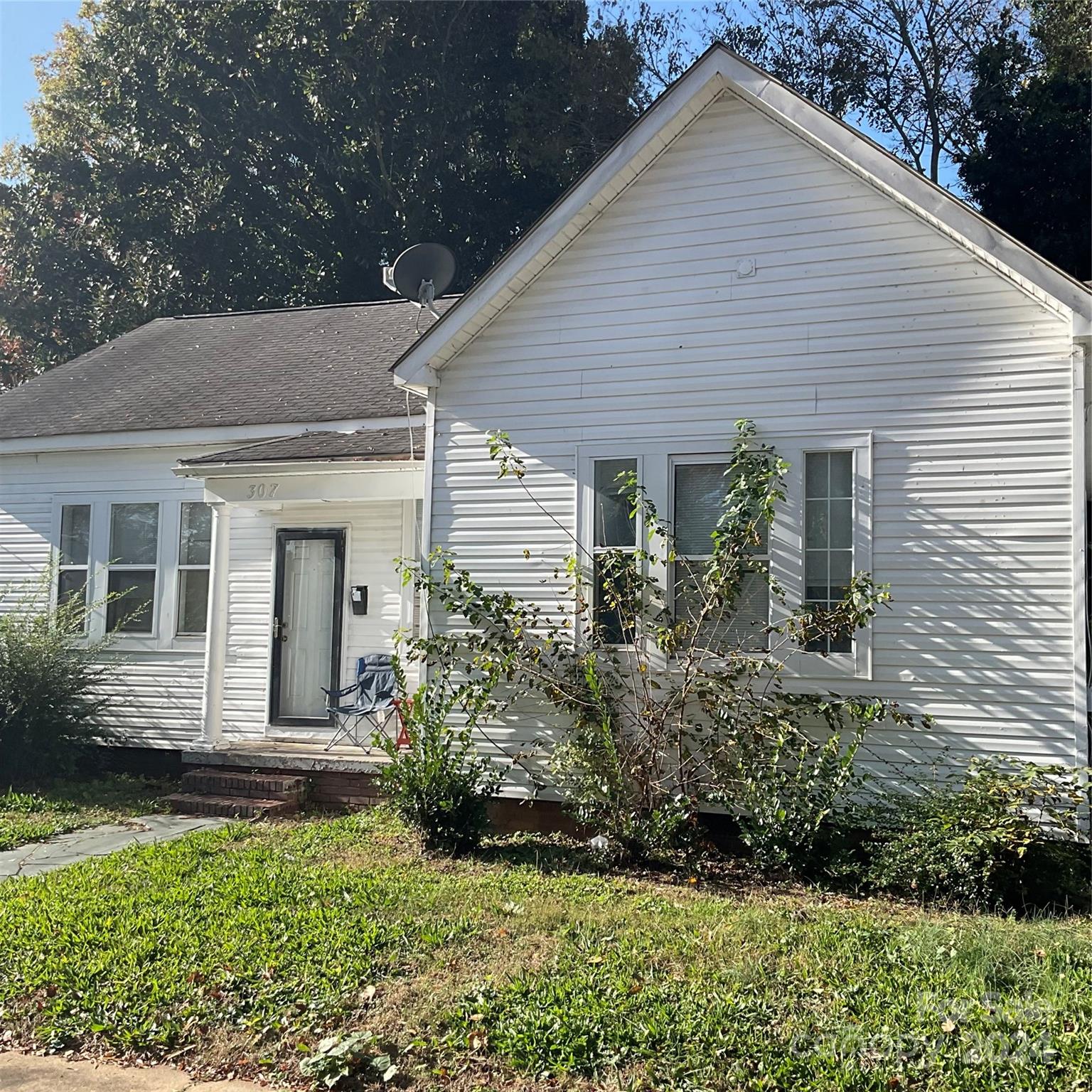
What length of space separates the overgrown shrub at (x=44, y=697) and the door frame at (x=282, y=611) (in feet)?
7.06

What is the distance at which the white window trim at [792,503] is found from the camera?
8.22 m

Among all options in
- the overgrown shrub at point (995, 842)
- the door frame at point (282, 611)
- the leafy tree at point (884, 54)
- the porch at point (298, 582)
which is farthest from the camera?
the leafy tree at point (884, 54)

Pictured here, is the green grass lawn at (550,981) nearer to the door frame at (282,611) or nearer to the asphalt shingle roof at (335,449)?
the door frame at (282,611)

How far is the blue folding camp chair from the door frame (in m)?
0.36

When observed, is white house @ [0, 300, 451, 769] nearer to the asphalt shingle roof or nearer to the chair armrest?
the asphalt shingle roof

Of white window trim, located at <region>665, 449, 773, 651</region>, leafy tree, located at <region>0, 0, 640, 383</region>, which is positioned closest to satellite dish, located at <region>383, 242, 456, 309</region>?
white window trim, located at <region>665, 449, 773, 651</region>

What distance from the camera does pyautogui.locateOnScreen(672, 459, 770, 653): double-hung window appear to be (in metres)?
8.48

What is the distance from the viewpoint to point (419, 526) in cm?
1118

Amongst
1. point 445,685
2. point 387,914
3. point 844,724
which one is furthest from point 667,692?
point 387,914

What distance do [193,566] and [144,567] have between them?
2.36 ft

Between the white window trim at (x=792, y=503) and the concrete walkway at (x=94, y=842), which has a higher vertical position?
the white window trim at (x=792, y=503)

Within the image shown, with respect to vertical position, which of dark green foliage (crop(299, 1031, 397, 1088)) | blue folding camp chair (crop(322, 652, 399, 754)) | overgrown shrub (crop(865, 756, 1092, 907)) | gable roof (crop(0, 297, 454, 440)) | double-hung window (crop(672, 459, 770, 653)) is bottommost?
dark green foliage (crop(299, 1031, 397, 1088))

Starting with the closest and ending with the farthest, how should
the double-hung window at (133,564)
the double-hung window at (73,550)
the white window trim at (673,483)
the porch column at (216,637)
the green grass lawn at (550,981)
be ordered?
the green grass lawn at (550,981) < the white window trim at (673,483) < the porch column at (216,637) < the double-hung window at (133,564) < the double-hung window at (73,550)

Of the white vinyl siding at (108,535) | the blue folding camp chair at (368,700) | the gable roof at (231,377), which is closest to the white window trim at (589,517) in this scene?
the blue folding camp chair at (368,700)
